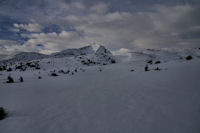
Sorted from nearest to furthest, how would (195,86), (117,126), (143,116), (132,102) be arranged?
(117,126), (143,116), (132,102), (195,86)

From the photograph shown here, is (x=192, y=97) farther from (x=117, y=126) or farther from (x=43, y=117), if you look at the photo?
(x=43, y=117)

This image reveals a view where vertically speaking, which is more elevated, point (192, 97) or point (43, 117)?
point (192, 97)

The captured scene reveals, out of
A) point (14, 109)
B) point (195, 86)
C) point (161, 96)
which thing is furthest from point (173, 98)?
point (14, 109)

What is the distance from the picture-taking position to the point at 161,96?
6.10 ft

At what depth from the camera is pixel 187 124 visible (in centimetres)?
108

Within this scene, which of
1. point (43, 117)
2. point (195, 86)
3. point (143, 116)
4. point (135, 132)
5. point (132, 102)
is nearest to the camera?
point (135, 132)

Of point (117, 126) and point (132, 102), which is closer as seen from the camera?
point (117, 126)

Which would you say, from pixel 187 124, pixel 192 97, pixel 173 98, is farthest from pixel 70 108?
pixel 192 97

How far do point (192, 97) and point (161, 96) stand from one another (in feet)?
1.48

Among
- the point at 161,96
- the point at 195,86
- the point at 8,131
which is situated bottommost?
the point at 8,131

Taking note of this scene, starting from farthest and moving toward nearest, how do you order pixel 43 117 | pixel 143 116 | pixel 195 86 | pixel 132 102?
pixel 195 86
pixel 132 102
pixel 43 117
pixel 143 116

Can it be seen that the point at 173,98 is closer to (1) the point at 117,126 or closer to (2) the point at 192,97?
(2) the point at 192,97

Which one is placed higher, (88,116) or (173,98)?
(173,98)

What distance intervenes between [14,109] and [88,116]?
1348 mm
